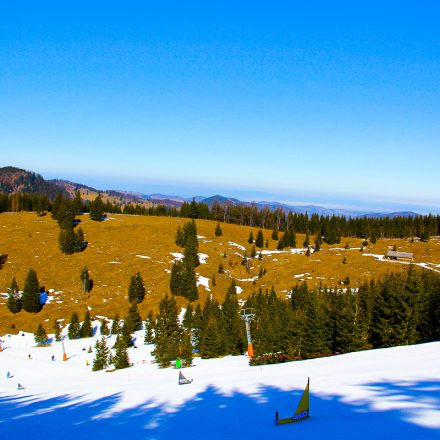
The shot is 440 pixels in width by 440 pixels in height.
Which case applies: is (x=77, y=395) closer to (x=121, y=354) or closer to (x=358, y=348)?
(x=121, y=354)

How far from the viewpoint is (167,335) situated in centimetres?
5944

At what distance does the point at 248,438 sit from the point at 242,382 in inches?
337

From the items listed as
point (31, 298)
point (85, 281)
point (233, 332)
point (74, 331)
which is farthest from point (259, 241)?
point (233, 332)

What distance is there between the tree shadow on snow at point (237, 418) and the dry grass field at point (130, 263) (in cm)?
7799

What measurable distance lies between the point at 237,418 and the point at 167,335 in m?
51.0

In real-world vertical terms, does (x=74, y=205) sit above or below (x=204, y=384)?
above

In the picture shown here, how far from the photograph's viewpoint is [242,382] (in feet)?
56.5

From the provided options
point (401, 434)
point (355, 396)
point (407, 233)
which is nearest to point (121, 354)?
point (355, 396)

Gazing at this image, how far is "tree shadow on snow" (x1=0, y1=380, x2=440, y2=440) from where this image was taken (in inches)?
333

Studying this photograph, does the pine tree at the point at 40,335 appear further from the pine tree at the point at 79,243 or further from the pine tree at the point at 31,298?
the pine tree at the point at 79,243

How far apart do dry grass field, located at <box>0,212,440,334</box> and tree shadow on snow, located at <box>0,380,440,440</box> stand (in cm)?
7799

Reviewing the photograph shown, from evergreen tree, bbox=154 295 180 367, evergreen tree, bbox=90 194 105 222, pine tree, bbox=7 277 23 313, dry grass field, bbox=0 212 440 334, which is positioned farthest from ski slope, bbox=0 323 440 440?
evergreen tree, bbox=90 194 105 222

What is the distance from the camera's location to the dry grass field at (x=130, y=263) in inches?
3661

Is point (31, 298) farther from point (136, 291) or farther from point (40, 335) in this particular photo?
point (136, 291)
